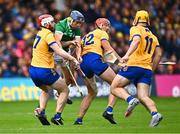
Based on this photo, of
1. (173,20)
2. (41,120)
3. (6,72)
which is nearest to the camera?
(41,120)

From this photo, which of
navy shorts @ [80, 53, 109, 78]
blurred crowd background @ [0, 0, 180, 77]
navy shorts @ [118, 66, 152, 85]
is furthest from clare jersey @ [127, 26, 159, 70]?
blurred crowd background @ [0, 0, 180, 77]

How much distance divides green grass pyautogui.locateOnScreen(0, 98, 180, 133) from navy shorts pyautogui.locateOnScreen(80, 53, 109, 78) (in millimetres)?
1254

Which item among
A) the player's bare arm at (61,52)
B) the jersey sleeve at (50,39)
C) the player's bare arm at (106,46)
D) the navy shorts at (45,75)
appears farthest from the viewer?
the player's bare arm at (106,46)

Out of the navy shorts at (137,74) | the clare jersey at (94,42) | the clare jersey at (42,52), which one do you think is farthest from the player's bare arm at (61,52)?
the clare jersey at (94,42)

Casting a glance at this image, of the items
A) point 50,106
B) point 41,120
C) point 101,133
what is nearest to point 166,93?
point 50,106

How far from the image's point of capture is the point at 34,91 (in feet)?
112

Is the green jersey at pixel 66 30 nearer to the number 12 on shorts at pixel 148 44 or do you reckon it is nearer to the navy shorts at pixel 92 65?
the navy shorts at pixel 92 65

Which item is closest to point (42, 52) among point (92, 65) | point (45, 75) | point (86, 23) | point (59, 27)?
point (45, 75)

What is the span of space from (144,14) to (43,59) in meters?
2.53

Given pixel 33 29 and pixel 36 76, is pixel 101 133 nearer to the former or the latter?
pixel 36 76

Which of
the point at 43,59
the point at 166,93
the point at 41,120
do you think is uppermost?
the point at 43,59

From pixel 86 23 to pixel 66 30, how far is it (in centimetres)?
1561

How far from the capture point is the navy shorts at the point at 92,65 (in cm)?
2088

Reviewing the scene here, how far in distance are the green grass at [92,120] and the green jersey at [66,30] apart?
212 centimetres
